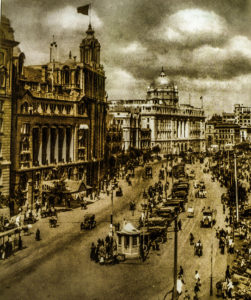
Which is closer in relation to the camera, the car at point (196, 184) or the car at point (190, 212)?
the car at point (190, 212)

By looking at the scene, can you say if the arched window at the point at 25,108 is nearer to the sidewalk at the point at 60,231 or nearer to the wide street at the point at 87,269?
the sidewalk at the point at 60,231

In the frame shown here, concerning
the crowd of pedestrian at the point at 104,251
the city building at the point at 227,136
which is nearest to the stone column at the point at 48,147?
the crowd of pedestrian at the point at 104,251

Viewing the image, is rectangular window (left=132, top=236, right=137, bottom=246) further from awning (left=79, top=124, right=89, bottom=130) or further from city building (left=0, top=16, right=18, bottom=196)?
awning (left=79, top=124, right=89, bottom=130)

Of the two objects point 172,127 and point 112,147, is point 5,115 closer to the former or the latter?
point 112,147

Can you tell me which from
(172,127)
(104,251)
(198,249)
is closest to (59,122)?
(104,251)

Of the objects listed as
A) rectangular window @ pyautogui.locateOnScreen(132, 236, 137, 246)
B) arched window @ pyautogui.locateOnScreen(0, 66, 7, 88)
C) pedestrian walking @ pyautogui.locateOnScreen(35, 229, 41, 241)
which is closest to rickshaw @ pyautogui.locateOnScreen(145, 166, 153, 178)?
rectangular window @ pyautogui.locateOnScreen(132, 236, 137, 246)

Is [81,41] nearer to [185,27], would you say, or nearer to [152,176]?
[185,27]
